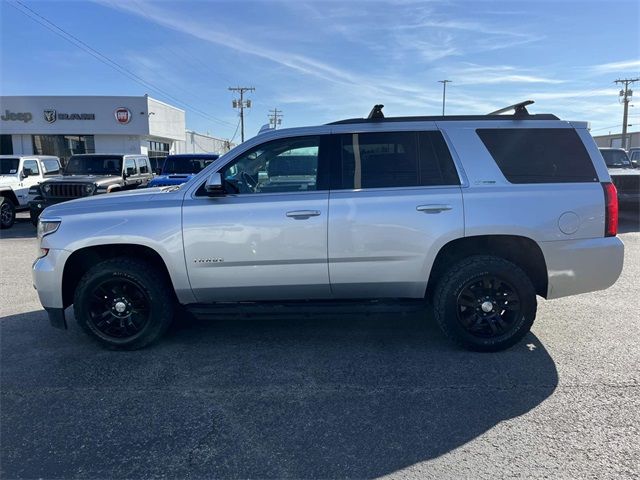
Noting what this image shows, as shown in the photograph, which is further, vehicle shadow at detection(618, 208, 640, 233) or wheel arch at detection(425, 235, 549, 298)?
vehicle shadow at detection(618, 208, 640, 233)

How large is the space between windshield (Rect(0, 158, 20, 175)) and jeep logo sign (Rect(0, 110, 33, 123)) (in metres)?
24.8

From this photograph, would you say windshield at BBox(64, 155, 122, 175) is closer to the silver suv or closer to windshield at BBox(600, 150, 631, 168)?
the silver suv

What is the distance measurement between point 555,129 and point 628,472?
2753 millimetres

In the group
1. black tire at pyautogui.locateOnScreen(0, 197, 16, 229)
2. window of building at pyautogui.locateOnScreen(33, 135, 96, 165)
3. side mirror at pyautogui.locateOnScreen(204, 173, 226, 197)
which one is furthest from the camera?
window of building at pyautogui.locateOnScreen(33, 135, 96, 165)

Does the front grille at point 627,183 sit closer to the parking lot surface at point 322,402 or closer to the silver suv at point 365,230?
the parking lot surface at point 322,402

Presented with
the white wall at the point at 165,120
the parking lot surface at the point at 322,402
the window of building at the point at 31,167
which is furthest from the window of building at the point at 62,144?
the parking lot surface at the point at 322,402

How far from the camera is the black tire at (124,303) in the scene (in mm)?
3971

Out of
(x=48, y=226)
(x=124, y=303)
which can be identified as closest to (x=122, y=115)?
(x=48, y=226)

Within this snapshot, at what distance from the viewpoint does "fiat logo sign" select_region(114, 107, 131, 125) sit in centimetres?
3397

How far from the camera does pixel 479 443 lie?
9.00 feet

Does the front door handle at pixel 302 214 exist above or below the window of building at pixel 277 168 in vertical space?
below

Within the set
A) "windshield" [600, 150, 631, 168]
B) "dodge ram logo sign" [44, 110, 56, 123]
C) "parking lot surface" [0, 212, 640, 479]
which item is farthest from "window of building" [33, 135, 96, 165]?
"parking lot surface" [0, 212, 640, 479]

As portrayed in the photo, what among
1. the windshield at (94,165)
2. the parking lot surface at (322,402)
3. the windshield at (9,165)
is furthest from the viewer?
the windshield at (9,165)

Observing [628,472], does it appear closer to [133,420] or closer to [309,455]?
[309,455]
